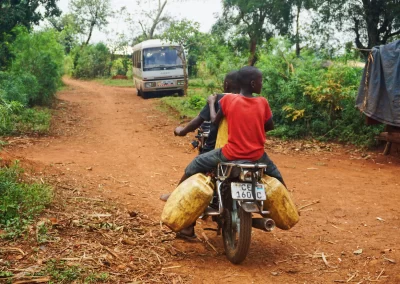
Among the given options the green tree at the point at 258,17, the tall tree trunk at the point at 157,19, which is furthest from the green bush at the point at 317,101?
the tall tree trunk at the point at 157,19

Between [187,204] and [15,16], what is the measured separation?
12.0 metres

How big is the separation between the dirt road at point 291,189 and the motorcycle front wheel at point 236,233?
13 cm

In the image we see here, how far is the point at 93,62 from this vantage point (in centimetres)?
3969

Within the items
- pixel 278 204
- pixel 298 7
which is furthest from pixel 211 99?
pixel 298 7

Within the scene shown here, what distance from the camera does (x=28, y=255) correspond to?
399cm

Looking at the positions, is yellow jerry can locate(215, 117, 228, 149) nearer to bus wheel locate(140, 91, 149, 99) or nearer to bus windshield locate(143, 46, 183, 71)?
bus windshield locate(143, 46, 183, 71)

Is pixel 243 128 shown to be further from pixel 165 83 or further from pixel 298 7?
pixel 298 7

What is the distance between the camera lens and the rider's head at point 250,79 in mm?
4336

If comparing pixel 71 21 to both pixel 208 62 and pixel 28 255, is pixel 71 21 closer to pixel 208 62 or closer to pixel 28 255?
pixel 208 62

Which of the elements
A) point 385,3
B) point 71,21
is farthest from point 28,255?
point 71,21

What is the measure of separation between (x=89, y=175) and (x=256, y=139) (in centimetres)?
404

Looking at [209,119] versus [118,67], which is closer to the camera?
[209,119]

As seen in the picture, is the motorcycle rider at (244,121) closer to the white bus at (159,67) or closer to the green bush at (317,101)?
the green bush at (317,101)

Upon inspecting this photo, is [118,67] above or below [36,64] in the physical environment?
below
